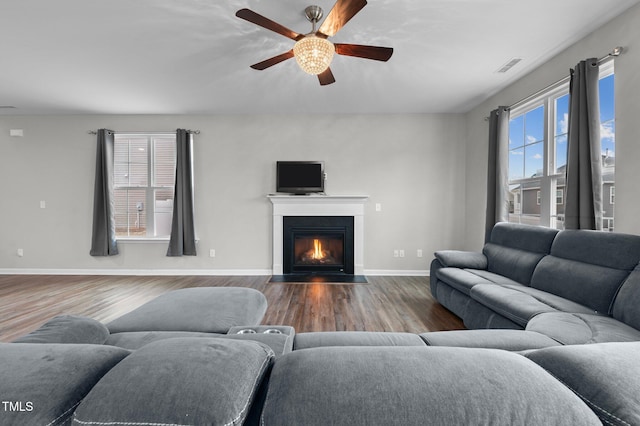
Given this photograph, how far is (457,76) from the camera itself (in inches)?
135

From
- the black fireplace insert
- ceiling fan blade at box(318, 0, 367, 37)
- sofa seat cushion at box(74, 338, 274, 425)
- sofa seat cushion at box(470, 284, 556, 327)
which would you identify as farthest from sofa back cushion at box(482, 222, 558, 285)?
sofa seat cushion at box(74, 338, 274, 425)

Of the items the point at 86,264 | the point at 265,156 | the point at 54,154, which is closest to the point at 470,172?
the point at 265,156

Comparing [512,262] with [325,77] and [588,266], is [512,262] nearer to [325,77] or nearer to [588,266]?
[588,266]

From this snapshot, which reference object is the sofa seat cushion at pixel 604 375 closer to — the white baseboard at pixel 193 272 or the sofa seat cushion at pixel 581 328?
the sofa seat cushion at pixel 581 328

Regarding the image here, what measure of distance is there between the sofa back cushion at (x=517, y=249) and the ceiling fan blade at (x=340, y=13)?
2548mm

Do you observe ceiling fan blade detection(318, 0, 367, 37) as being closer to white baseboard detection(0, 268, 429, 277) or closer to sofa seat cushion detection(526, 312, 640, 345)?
sofa seat cushion detection(526, 312, 640, 345)

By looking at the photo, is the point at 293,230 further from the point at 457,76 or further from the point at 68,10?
the point at 68,10

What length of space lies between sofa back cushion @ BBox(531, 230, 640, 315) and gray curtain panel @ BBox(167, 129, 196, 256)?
4564mm

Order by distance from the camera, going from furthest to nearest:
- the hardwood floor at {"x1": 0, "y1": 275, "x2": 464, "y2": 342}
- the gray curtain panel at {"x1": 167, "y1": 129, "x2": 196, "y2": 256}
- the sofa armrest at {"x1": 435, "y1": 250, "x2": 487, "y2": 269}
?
1. the gray curtain panel at {"x1": 167, "y1": 129, "x2": 196, "y2": 256}
2. the sofa armrest at {"x1": 435, "y1": 250, "x2": 487, "y2": 269}
3. the hardwood floor at {"x1": 0, "y1": 275, "x2": 464, "y2": 342}

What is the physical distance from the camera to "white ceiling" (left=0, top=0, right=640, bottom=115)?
2.27 m

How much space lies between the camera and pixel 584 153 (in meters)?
2.45

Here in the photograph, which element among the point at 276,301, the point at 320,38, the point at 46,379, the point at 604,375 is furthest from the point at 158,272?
the point at 604,375

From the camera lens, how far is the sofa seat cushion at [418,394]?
19.2 inches

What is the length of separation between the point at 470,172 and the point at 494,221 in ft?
3.81
